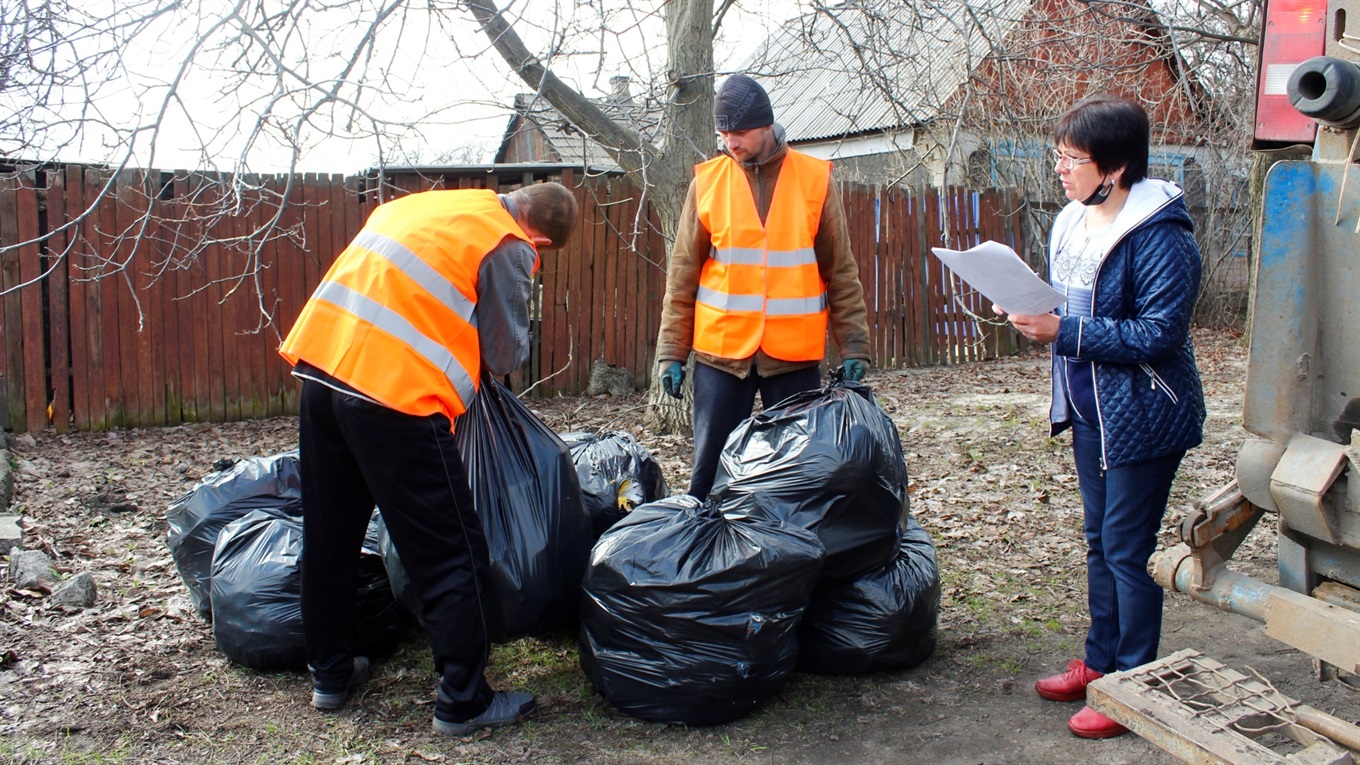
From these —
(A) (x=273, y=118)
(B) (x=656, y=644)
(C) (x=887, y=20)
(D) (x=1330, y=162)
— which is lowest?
(B) (x=656, y=644)

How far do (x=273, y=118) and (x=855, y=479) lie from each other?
105 inches

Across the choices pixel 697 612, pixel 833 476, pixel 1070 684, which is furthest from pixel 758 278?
pixel 1070 684

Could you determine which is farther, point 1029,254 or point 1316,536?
point 1029,254

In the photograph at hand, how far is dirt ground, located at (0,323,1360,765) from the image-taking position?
2.70 meters

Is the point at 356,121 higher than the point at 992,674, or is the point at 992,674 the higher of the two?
the point at 356,121

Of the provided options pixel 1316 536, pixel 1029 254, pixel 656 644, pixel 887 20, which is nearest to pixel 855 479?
pixel 656 644

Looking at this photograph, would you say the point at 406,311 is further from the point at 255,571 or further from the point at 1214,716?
the point at 1214,716

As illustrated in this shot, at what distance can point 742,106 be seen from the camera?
132 inches

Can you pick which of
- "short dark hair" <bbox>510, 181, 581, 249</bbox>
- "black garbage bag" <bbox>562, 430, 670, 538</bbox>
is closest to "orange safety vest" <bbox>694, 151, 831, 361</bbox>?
"black garbage bag" <bbox>562, 430, 670, 538</bbox>

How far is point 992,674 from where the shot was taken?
3.15m

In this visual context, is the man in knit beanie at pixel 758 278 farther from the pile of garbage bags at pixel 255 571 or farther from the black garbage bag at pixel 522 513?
the pile of garbage bags at pixel 255 571

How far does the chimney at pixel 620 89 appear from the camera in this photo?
548 cm

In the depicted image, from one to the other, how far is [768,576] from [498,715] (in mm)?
828

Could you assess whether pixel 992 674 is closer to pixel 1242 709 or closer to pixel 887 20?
pixel 1242 709
